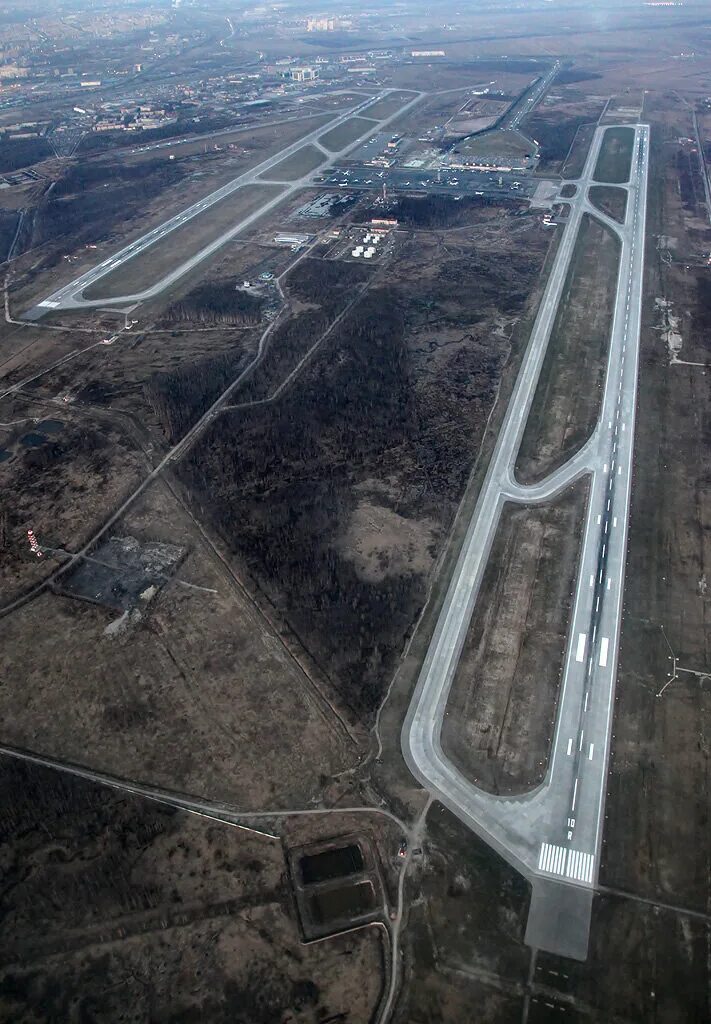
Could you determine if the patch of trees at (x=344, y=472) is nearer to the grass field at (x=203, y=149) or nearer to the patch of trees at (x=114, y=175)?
the patch of trees at (x=114, y=175)

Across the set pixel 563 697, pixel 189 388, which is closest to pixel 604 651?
pixel 563 697

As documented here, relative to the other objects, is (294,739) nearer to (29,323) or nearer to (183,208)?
(29,323)

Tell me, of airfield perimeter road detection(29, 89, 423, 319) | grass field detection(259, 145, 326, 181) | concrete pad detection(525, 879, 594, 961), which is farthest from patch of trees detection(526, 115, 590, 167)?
concrete pad detection(525, 879, 594, 961)

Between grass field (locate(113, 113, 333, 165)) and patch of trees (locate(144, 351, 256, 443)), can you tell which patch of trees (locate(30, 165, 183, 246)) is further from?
patch of trees (locate(144, 351, 256, 443))

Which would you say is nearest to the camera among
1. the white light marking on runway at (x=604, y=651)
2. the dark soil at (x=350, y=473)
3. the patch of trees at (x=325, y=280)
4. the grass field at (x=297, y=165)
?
the white light marking on runway at (x=604, y=651)

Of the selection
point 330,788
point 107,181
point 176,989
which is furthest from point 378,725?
point 107,181

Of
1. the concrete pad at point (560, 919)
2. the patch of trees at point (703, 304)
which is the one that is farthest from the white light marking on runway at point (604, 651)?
the patch of trees at point (703, 304)
